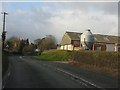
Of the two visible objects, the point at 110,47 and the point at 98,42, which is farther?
the point at 110,47

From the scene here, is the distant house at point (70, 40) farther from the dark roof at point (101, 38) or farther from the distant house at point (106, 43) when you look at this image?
the distant house at point (106, 43)

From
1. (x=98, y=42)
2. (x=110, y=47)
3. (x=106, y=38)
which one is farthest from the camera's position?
(x=106, y=38)

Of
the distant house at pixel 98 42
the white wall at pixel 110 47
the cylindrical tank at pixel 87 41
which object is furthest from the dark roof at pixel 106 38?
the cylindrical tank at pixel 87 41

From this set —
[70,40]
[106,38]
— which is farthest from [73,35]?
[106,38]

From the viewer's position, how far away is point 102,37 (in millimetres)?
94375

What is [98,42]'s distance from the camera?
88375 mm

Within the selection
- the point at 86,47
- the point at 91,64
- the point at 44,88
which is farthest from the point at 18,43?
the point at 44,88

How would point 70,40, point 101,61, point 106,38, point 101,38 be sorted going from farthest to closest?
point 106,38 → point 101,38 → point 70,40 → point 101,61

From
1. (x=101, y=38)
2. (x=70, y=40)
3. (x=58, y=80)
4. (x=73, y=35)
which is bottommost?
(x=58, y=80)

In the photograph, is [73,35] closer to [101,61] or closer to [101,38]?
[101,38]

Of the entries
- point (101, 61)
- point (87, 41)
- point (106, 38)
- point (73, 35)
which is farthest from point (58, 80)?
point (106, 38)

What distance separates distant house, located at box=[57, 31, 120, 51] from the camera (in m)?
87.5

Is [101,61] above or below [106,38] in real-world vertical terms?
below

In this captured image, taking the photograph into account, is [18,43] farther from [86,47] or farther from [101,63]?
[101,63]
